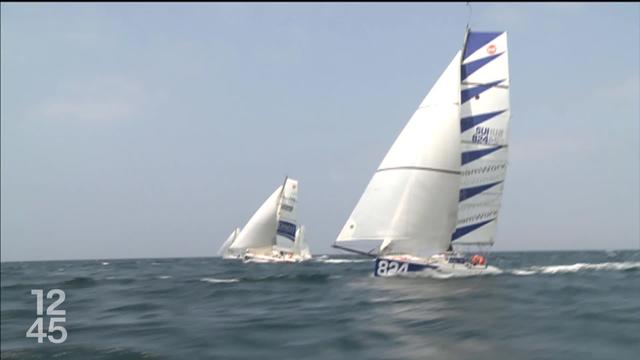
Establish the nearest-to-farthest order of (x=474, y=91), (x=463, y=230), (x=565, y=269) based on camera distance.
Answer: (x=463, y=230), (x=474, y=91), (x=565, y=269)

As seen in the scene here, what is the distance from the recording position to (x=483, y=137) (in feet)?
112

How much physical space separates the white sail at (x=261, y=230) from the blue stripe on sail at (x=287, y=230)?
0.69 m

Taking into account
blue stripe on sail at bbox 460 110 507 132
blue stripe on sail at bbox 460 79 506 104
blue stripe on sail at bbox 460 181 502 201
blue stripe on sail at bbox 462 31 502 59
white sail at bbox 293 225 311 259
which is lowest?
white sail at bbox 293 225 311 259

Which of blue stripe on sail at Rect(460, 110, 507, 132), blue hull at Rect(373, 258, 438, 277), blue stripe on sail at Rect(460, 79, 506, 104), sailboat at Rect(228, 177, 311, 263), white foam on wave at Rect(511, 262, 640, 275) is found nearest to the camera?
blue hull at Rect(373, 258, 438, 277)

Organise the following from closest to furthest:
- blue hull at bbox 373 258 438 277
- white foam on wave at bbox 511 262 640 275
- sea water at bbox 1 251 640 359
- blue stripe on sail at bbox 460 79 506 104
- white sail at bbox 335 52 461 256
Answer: sea water at bbox 1 251 640 359, blue hull at bbox 373 258 438 277, white sail at bbox 335 52 461 256, blue stripe on sail at bbox 460 79 506 104, white foam on wave at bbox 511 262 640 275

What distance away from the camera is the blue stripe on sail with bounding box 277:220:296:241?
7481cm

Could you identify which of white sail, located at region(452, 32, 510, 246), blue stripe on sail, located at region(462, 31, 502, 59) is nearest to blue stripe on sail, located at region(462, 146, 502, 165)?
white sail, located at region(452, 32, 510, 246)

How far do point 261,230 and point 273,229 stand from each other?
1.67m

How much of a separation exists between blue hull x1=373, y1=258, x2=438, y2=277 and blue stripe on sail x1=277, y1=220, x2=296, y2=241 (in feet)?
145

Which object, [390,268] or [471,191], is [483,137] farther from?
[390,268]

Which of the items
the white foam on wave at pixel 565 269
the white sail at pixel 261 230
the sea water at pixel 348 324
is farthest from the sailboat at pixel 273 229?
the sea water at pixel 348 324

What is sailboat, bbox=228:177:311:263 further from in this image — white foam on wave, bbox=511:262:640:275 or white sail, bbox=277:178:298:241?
white foam on wave, bbox=511:262:640:275

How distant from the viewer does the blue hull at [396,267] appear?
3103 centimetres

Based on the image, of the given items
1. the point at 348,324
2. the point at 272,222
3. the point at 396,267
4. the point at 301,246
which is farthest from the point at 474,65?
the point at 301,246
